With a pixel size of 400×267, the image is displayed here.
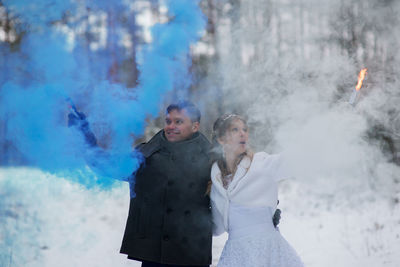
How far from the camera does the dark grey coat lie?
122 inches

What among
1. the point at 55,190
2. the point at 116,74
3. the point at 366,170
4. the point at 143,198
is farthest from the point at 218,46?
the point at 55,190

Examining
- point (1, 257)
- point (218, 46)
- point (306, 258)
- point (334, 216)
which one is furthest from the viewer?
point (334, 216)

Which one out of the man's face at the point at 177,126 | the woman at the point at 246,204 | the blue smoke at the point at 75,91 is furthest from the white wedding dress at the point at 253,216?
the blue smoke at the point at 75,91

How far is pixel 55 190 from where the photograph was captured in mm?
11211

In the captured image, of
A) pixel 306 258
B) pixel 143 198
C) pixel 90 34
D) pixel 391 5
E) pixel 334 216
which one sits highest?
pixel 391 5

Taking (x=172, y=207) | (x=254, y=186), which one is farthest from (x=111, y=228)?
(x=254, y=186)

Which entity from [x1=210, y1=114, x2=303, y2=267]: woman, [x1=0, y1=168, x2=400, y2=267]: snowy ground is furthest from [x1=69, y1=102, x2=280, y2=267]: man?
[x1=0, y1=168, x2=400, y2=267]: snowy ground

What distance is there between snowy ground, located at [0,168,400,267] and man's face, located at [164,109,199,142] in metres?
0.63

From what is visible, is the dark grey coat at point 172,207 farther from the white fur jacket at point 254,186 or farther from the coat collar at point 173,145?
the white fur jacket at point 254,186

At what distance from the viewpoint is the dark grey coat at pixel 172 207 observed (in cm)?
309

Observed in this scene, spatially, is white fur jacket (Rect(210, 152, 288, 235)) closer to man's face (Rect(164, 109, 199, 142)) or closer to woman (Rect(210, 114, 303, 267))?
woman (Rect(210, 114, 303, 267))

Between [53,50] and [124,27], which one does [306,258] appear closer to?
[124,27]

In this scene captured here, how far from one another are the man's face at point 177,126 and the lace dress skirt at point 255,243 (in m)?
0.65

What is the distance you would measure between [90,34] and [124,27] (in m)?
0.36
